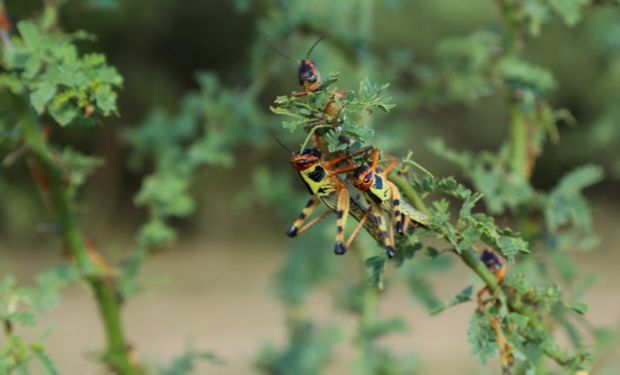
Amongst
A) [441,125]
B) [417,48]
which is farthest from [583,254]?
[417,48]

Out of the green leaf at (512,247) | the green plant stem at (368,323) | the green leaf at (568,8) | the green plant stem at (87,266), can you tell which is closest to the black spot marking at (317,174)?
the green leaf at (512,247)

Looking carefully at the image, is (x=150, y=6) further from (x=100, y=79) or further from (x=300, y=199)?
(x=100, y=79)

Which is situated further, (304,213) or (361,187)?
(304,213)

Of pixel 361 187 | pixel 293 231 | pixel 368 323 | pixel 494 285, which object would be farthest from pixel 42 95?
pixel 368 323

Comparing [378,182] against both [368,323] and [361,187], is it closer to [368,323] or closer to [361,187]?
[361,187]

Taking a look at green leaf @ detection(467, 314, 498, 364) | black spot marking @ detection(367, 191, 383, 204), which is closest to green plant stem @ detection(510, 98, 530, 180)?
green leaf @ detection(467, 314, 498, 364)
